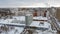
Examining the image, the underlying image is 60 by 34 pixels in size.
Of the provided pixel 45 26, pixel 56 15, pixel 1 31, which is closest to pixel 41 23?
pixel 45 26

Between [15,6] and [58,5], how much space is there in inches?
17.3

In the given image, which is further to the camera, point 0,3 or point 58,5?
point 0,3

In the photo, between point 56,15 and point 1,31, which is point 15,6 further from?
point 56,15

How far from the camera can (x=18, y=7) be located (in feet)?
3.12

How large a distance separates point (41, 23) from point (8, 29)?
342 mm

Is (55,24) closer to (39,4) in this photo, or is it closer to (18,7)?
(39,4)

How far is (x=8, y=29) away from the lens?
35.9 inches

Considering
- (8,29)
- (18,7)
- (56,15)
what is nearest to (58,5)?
(56,15)

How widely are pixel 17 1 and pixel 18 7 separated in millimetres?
63

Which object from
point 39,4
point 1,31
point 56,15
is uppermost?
point 39,4

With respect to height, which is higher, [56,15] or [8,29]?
[56,15]

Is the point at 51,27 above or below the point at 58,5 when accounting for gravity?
below

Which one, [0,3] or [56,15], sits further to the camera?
[0,3]

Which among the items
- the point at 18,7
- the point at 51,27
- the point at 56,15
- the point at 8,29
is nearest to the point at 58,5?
the point at 56,15
